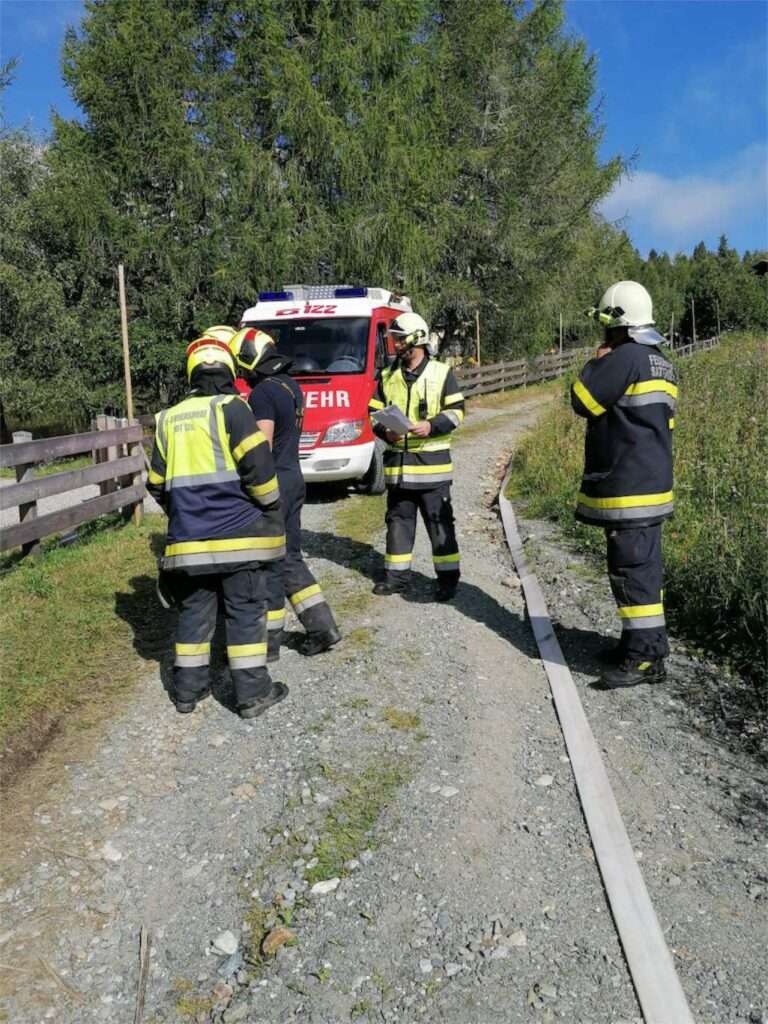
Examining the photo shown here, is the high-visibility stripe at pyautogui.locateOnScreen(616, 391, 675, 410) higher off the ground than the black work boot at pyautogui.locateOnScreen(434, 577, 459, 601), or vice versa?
the high-visibility stripe at pyautogui.locateOnScreen(616, 391, 675, 410)

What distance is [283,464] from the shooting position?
5.29 metres

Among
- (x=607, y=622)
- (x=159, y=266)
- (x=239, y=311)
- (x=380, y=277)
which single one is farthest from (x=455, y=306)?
(x=607, y=622)

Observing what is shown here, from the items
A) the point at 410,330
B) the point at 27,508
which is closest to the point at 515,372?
the point at 27,508

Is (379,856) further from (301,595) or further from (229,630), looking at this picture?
(301,595)

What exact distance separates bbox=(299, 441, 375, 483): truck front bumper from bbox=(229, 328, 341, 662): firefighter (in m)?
4.13

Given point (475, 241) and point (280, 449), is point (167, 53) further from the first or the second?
point (280, 449)

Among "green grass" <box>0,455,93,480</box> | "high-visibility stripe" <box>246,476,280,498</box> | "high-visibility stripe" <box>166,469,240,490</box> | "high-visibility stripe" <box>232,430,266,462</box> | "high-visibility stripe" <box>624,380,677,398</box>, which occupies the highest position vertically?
"high-visibility stripe" <box>624,380,677,398</box>

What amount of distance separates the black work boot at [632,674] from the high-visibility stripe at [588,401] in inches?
54.9

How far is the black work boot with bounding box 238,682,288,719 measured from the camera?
14.6ft

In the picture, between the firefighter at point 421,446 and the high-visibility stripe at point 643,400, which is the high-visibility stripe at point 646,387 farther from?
the firefighter at point 421,446

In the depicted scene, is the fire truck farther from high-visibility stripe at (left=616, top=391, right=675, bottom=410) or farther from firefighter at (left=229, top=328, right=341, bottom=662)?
high-visibility stripe at (left=616, top=391, right=675, bottom=410)

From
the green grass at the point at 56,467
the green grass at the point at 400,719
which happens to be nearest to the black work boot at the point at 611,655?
the green grass at the point at 400,719

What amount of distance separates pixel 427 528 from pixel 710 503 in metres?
2.77

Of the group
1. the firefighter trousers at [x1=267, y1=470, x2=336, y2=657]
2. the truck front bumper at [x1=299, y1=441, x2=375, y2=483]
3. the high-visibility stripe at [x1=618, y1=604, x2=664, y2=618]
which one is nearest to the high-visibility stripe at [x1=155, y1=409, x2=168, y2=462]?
the firefighter trousers at [x1=267, y1=470, x2=336, y2=657]
